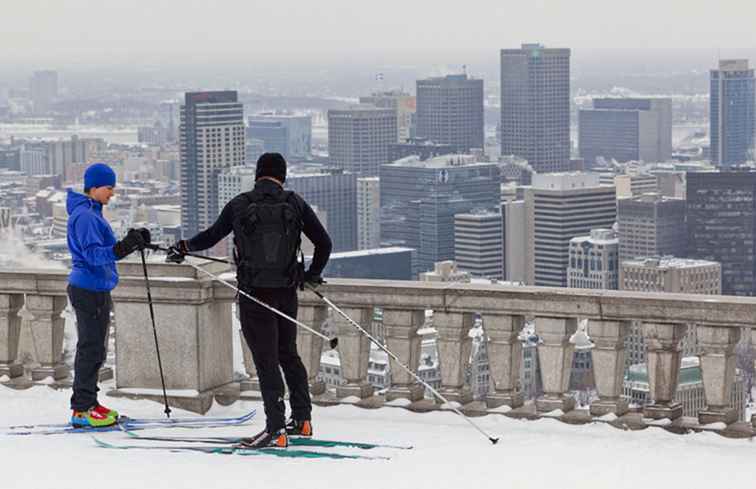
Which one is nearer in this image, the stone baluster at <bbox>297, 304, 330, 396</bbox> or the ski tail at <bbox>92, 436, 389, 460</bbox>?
the ski tail at <bbox>92, 436, 389, 460</bbox>

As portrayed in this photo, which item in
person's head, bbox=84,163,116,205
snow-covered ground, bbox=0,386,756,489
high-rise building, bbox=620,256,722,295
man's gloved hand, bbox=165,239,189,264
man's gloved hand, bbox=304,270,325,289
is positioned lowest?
high-rise building, bbox=620,256,722,295

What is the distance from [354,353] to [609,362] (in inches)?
63.6

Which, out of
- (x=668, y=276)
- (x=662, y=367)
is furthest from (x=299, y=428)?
(x=668, y=276)

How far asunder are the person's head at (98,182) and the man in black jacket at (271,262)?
682 mm

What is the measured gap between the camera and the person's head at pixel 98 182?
8875 mm

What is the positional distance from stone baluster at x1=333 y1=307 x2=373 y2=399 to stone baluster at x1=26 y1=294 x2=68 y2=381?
2.00 m

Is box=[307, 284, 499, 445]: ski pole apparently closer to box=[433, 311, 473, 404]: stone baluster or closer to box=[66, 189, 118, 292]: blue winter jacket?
box=[433, 311, 473, 404]: stone baluster

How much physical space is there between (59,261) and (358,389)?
149m

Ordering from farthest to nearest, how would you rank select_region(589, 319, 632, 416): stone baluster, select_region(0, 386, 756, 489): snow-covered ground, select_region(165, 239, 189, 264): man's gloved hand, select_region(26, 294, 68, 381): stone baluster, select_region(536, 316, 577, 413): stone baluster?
select_region(26, 294, 68, 381): stone baluster < select_region(536, 316, 577, 413): stone baluster < select_region(589, 319, 632, 416): stone baluster < select_region(165, 239, 189, 264): man's gloved hand < select_region(0, 386, 756, 489): snow-covered ground

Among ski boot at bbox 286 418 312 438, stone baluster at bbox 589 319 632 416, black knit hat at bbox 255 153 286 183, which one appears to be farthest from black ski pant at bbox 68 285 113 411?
stone baluster at bbox 589 319 632 416

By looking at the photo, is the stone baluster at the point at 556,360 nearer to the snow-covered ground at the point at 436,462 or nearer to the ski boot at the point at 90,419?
the snow-covered ground at the point at 436,462

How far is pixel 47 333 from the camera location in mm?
10508

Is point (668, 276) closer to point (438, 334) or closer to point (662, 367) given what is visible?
point (438, 334)

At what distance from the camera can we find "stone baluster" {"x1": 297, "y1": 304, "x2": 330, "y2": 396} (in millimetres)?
9766
